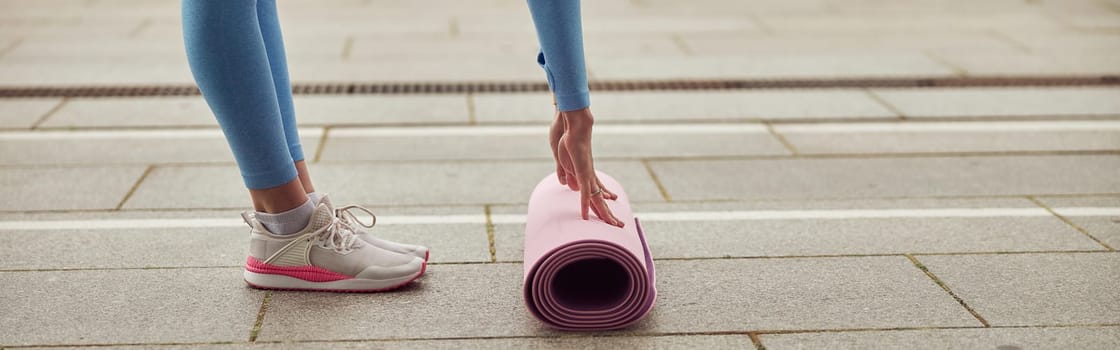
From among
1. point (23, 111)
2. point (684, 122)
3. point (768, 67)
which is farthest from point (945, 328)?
point (23, 111)

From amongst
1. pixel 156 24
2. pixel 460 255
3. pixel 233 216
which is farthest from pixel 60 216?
pixel 156 24

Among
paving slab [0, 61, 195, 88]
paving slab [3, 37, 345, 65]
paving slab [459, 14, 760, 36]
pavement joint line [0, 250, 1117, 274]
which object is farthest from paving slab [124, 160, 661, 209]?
paving slab [459, 14, 760, 36]

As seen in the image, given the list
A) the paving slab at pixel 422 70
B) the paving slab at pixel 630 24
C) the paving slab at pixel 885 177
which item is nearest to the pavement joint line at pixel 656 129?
the paving slab at pixel 885 177

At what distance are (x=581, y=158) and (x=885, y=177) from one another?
183cm

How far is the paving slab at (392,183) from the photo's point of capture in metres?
3.58

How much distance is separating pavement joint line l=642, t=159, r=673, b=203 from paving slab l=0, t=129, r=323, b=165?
1300 millimetres

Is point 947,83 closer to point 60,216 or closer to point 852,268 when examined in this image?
point 852,268

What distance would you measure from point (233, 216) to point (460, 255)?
838 millimetres

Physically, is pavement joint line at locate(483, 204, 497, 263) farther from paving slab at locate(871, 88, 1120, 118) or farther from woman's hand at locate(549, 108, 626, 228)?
paving slab at locate(871, 88, 1120, 118)

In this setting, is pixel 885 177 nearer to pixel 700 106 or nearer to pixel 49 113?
pixel 700 106

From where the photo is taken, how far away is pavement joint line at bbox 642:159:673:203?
3.67m

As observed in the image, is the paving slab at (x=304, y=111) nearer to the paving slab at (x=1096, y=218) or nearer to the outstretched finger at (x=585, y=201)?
the outstretched finger at (x=585, y=201)

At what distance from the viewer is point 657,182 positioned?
12.6 feet

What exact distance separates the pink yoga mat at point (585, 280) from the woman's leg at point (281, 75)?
0.63 m
